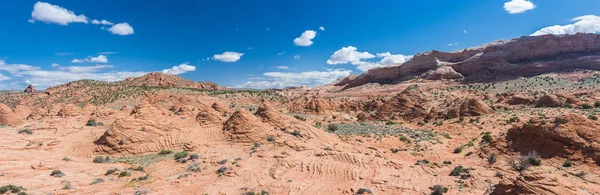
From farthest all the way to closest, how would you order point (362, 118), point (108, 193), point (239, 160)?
point (362, 118), point (239, 160), point (108, 193)

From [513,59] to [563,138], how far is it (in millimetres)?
78779

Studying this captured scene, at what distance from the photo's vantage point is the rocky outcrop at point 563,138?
15.4 metres

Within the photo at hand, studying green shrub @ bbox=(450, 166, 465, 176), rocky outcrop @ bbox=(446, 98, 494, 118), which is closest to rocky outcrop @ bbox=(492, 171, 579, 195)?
green shrub @ bbox=(450, 166, 465, 176)

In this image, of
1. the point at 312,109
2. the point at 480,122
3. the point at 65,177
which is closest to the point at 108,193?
the point at 65,177

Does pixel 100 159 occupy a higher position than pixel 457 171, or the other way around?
pixel 100 159

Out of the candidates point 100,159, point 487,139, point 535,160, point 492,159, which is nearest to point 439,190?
point 492,159

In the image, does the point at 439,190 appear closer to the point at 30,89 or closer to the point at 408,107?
the point at 408,107

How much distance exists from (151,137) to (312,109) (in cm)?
2981

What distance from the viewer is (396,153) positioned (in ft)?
68.1

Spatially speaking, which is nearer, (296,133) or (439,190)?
(439,190)

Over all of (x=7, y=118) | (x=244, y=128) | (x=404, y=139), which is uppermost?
(x=7, y=118)

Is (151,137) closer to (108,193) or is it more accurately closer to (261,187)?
(108,193)

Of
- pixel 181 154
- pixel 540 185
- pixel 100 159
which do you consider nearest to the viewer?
pixel 540 185

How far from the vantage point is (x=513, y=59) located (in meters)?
79.9
